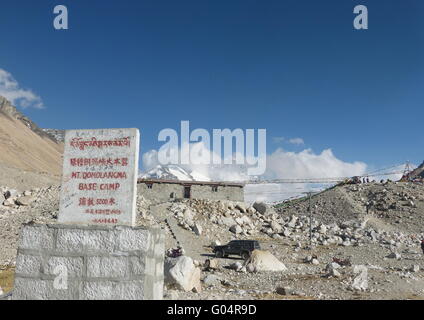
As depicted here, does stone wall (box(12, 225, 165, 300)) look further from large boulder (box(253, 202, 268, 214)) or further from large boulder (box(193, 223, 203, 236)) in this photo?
large boulder (box(253, 202, 268, 214))

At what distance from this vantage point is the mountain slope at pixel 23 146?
4291 inches

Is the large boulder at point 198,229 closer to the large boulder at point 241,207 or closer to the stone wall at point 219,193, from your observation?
the stone wall at point 219,193

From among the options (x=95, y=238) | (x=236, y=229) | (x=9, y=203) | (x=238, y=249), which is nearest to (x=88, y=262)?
(x=95, y=238)

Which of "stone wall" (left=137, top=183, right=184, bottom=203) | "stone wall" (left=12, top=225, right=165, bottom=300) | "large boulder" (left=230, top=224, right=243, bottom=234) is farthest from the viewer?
"stone wall" (left=137, top=183, right=184, bottom=203)

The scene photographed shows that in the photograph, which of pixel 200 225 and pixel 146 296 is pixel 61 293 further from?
pixel 200 225

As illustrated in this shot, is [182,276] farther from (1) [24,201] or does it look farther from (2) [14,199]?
(2) [14,199]

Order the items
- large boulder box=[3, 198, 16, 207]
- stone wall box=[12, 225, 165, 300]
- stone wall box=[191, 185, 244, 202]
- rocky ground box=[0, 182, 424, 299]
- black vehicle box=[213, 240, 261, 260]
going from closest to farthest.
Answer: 1. stone wall box=[12, 225, 165, 300]
2. rocky ground box=[0, 182, 424, 299]
3. black vehicle box=[213, 240, 261, 260]
4. large boulder box=[3, 198, 16, 207]
5. stone wall box=[191, 185, 244, 202]

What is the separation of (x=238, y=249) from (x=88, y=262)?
2185 centimetres

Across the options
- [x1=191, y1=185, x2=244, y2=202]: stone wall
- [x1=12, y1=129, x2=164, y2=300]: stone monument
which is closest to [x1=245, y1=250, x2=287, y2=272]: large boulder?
[x1=12, y1=129, x2=164, y2=300]: stone monument

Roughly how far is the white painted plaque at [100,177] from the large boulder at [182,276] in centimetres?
745

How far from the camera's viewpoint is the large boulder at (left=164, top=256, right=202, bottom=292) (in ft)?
43.2

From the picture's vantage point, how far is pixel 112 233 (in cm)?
605

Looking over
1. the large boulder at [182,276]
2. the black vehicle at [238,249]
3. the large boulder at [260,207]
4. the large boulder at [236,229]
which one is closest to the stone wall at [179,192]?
the large boulder at [260,207]
